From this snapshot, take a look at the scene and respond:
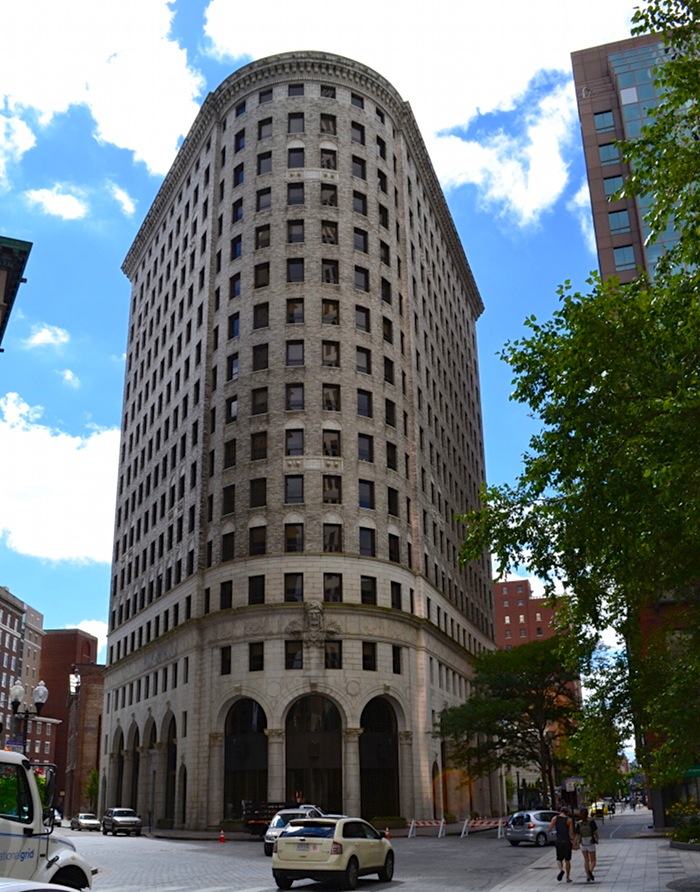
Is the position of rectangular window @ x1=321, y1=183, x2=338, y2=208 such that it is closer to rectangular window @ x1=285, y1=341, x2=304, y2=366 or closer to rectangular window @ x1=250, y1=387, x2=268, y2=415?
rectangular window @ x1=285, y1=341, x2=304, y2=366

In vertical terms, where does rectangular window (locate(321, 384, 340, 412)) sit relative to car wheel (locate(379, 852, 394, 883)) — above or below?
above

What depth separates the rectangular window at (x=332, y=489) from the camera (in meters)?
56.5

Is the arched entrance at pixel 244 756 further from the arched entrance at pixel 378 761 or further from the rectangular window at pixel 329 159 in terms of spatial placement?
the rectangular window at pixel 329 159

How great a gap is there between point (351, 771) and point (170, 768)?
1648 centimetres

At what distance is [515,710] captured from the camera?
57781 millimetres

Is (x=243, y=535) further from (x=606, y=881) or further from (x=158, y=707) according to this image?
(x=606, y=881)

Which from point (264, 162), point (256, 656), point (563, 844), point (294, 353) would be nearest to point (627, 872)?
point (563, 844)

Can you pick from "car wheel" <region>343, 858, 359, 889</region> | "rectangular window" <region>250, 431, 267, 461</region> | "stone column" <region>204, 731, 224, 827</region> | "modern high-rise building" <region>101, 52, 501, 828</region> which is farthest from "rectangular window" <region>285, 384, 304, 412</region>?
"car wheel" <region>343, 858, 359, 889</region>

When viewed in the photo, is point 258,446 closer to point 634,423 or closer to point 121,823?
point 121,823

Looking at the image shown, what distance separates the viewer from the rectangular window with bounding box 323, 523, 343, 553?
182 feet

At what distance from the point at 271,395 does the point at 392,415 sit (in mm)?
8734

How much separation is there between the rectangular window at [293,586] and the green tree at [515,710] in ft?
42.8

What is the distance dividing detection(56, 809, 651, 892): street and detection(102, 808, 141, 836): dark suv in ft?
35.8

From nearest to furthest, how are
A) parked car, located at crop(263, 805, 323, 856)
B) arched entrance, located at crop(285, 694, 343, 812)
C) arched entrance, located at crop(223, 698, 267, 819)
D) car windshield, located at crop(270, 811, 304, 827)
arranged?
parked car, located at crop(263, 805, 323, 856) → car windshield, located at crop(270, 811, 304, 827) → arched entrance, located at crop(285, 694, 343, 812) → arched entrance, located at crop(223, 698, 267, 819)
